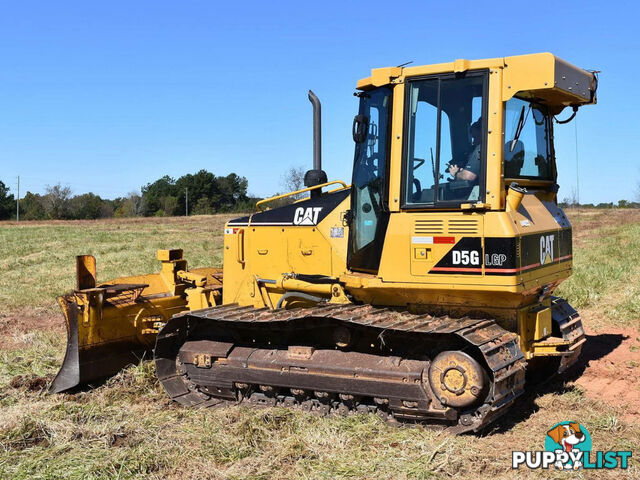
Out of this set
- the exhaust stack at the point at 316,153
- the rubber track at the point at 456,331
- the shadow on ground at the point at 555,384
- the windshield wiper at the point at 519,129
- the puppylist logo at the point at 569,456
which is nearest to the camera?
the puppylist logo at the point at 569,456

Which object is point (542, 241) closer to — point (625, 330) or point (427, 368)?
point (427, 368)

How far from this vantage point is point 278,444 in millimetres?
5684

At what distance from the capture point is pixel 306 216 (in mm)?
7273

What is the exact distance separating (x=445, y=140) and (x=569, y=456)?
2896 millimetres

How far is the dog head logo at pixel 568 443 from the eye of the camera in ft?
17.2

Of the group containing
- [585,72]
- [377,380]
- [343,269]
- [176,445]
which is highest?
[585,72]

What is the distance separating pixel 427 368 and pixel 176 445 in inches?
92.2

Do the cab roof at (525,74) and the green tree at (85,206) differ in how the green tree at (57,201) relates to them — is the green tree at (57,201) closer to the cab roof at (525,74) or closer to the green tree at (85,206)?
the green tree at (85,206)

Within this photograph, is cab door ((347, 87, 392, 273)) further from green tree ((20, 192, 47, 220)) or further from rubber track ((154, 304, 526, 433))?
green tree ((20, 192, 47, 220))

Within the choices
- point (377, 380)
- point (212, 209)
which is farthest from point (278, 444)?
point (212, 209)

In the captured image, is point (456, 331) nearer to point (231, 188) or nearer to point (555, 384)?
point (555, 384)

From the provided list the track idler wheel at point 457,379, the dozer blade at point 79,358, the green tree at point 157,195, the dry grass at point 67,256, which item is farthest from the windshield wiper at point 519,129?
the green tree at point 157,195

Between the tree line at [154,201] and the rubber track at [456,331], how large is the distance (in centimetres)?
6394

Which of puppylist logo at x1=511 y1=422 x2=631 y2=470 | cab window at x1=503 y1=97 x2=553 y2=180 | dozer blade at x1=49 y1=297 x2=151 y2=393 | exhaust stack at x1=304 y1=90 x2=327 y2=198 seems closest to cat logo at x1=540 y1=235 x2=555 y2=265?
cab window at x1=503 y1=97 x2=553 y2=180
